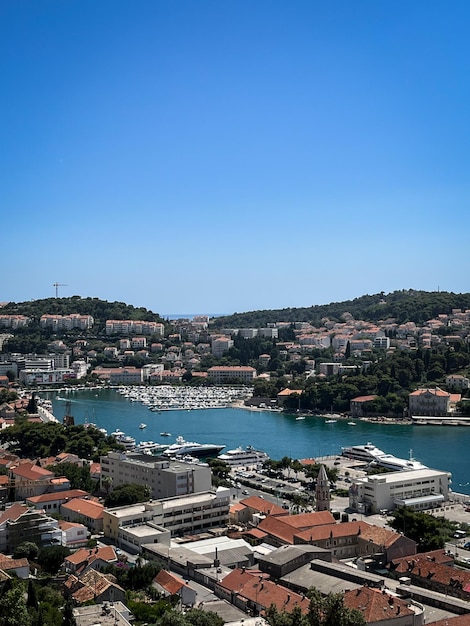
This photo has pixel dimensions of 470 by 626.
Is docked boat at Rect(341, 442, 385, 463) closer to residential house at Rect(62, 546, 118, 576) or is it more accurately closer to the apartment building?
residential house at Rect(62, 546, 118, 576)

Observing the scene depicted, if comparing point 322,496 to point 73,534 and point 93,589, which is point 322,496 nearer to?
point 73,534

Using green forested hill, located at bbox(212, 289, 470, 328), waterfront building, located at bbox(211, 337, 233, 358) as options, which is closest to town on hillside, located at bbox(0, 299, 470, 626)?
waterfront building, located at bbox(211, 337, 233, 358)

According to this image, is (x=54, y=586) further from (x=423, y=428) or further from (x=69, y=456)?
(x=423, y=428)

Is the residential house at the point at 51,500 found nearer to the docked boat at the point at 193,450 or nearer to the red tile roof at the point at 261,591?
the red tile roof at the point at 261,591


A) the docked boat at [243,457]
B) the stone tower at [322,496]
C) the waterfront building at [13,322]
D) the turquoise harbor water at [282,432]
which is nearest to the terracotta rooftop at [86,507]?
the stone tower at [322,496]

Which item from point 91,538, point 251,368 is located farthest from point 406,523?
point 251,368

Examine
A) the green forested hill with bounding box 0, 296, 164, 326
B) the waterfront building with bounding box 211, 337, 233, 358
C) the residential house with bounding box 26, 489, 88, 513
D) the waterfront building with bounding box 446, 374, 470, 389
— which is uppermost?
the green forested hill with bounding box 0, 296, 164, 326
